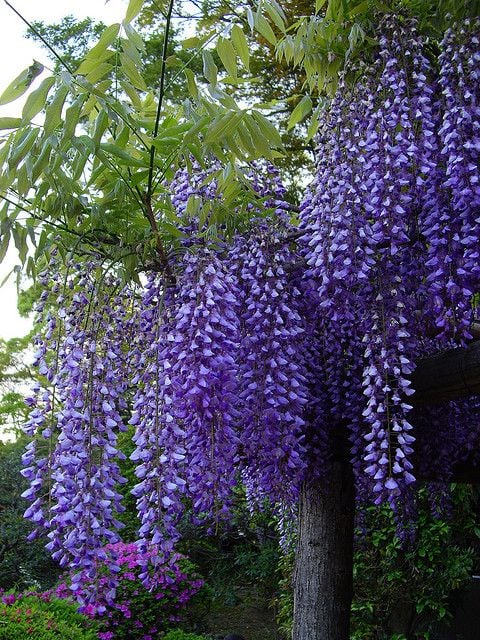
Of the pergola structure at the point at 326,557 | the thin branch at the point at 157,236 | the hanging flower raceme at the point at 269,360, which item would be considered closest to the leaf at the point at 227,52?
the thin branch at the point at 157,236

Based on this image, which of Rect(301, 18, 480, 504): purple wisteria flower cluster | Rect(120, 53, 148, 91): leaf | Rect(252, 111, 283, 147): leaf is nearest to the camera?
Rect(120, 53, 148, 91): leaf

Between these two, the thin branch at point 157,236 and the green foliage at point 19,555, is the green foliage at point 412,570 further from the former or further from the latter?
the thin branch at point 157,236

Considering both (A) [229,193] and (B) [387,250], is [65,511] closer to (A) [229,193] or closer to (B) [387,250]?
(A) [229,193]

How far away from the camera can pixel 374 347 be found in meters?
2.90

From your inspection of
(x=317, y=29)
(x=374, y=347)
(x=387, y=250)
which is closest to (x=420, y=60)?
(x=317, y=29)

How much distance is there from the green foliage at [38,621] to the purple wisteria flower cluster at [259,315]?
5.48ft

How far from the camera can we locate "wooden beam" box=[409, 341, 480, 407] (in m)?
3.02

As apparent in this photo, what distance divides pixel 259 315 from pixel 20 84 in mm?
1223

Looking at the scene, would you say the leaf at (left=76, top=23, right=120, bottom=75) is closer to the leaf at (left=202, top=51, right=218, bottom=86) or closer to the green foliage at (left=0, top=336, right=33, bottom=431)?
the leaf at (left=202, top=51, right=218, bottom=86)

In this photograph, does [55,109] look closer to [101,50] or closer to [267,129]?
[101,50]

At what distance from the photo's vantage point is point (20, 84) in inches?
83.5

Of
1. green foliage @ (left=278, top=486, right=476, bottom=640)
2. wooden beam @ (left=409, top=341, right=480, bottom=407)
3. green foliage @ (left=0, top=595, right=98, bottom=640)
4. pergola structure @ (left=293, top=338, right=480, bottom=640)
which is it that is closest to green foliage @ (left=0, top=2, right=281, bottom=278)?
wooden beam @ (left=409, top=341, right=480, bottom=407)

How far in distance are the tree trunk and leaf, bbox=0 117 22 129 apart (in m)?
2.22

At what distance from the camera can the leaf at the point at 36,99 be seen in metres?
2.11
